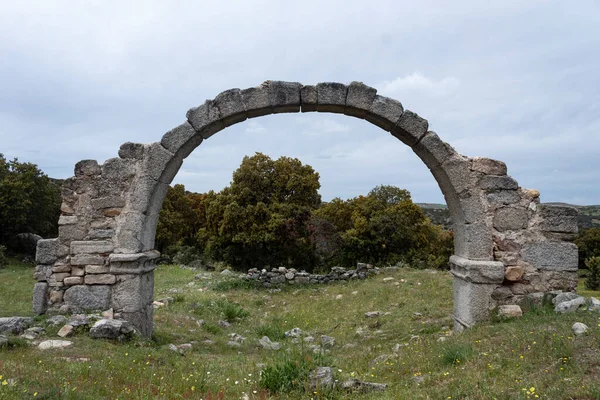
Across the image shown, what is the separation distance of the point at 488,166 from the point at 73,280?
19.8ft

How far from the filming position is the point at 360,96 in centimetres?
610

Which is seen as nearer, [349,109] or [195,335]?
[349,109]

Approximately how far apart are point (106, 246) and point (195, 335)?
2193 mm

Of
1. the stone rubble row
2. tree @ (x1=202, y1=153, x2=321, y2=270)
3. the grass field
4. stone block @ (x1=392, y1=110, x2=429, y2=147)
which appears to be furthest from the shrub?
tree @ (x1=202, y1=153, x2=321, y2=270)

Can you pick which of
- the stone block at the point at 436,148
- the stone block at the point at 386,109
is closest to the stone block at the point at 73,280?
the stone block at the point at 386,109

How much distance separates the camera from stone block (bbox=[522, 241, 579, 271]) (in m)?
5.98

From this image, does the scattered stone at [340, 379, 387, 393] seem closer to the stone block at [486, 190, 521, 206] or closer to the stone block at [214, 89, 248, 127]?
the stone block at [486, 190, 521, 206]

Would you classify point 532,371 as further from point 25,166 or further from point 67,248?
point 25,166

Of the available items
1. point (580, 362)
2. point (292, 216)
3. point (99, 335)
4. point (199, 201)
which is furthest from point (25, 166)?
point (580, 362)

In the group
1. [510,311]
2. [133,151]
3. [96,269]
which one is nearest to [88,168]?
[133,151]

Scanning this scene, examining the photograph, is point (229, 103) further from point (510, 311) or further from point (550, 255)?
point (550, 255)

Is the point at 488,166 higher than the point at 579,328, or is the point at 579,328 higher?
the point at 488,166

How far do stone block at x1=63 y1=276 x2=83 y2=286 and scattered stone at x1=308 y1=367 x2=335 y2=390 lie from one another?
12.2ft

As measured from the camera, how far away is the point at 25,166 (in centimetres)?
2119
